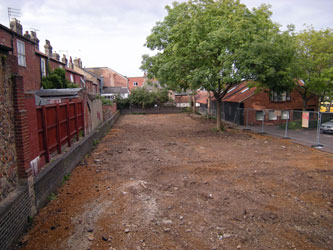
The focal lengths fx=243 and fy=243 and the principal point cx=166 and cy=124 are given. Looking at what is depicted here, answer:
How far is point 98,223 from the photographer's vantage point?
5.00m

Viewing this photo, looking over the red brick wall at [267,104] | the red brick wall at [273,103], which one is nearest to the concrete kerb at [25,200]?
the red brick wall at [267,104]

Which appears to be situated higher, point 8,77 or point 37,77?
point 37,77

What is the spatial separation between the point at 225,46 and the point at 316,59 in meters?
8.38

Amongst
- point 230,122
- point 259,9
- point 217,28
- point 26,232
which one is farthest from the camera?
point 230,122

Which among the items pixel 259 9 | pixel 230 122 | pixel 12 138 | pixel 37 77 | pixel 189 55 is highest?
pixel 259 9

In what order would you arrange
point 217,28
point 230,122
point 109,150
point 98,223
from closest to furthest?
1. point 98,223
2. point 109,150
3. point 217,28
4. point 230,122

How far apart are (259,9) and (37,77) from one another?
56.8ft

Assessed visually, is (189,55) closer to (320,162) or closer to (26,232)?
(320,162)

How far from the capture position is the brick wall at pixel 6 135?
14.6 ft

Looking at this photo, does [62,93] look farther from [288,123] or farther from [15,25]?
[288,123]

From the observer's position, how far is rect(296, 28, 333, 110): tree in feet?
60.1

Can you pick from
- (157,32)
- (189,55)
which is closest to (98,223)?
(189,55)

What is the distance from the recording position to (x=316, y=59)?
18.5 metres

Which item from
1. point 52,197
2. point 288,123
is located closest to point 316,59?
point 288,123
